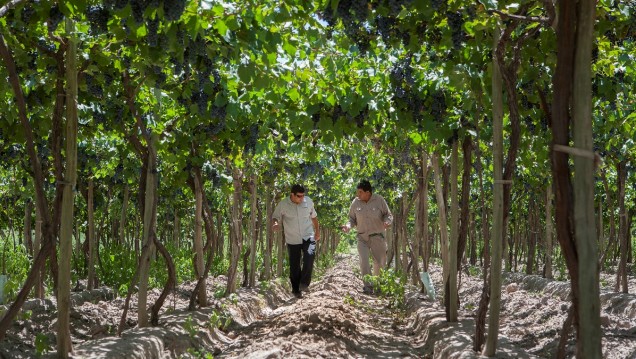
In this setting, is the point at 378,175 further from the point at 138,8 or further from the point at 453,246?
the point at 138,8

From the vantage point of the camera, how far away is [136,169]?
869cm

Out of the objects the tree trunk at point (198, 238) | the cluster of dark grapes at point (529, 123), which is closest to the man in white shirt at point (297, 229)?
the tree trunk at point (198, 238)

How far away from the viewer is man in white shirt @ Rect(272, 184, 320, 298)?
9500 millimetres

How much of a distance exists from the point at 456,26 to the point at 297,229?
5.82 m

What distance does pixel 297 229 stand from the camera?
9.48 meters

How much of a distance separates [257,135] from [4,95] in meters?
2.64

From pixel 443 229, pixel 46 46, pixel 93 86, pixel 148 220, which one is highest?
pixel 46 46

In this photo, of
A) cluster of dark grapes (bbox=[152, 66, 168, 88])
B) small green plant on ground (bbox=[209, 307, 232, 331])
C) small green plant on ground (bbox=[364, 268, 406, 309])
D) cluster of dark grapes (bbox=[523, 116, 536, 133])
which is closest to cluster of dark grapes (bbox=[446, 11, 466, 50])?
cluster of dark grapes (bbox=[523, 116, 536, 133])

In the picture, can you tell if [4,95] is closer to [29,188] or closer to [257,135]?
[257,135]

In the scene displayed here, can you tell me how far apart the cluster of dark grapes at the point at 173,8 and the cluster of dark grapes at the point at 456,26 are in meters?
1.75


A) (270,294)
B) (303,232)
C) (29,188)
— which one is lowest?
(270,294)

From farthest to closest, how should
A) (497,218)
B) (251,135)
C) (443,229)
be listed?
(443,229)
(251,135)
(497,218)

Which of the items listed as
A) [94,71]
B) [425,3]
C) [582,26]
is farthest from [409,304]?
[582,26]

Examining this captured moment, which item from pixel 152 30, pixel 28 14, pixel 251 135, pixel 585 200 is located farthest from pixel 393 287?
pixel 585 200
